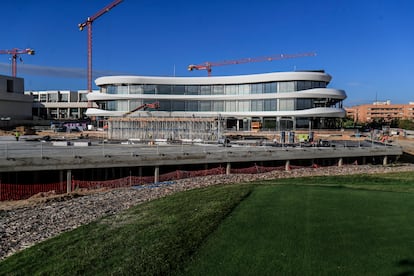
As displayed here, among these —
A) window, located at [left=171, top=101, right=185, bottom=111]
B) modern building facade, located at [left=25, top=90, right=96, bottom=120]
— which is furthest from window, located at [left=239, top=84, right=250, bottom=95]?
modern building facade, located at [left=25, top=90, right=96, bottom=120]

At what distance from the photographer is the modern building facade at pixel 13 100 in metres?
95.9

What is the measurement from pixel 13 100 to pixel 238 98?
195 ft

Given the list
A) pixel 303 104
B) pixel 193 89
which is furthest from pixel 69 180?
pixel 193 89

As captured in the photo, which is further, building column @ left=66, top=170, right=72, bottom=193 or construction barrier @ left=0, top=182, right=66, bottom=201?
building column @ left=66, top=170, right=72, bottom=193

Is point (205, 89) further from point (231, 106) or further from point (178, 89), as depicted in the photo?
point (231, 106)

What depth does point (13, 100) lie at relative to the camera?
3888 inches

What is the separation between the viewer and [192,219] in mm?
12484

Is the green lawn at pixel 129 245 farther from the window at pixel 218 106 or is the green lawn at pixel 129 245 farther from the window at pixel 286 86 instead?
the window at pixel 218 106

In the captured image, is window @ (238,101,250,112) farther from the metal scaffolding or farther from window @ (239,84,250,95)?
the metal scaffolding

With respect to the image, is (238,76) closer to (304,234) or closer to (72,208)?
(72,208)

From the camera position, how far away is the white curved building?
252ft

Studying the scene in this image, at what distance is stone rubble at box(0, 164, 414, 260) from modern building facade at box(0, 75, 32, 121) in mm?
81937

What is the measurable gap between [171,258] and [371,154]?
32491 mm

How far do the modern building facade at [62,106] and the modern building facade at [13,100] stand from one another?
3020 centimetres
